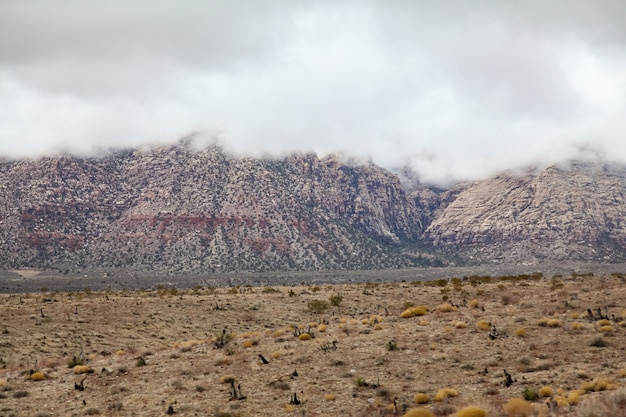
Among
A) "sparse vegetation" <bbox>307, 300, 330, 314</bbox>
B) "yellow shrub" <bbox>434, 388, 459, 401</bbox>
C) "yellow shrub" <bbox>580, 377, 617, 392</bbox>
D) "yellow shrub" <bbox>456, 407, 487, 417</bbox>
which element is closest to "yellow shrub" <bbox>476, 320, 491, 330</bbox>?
"yellow shrub" <bbox>434, 388, 459, 401</bbox>

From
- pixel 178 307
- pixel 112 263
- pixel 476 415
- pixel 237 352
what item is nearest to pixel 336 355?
pixel 237 352

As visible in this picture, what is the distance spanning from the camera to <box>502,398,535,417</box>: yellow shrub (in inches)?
Answer: 504

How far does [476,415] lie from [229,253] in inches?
6989

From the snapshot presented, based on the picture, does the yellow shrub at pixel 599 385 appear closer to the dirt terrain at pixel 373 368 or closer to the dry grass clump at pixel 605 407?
the dirt terrain at pixel 373 368

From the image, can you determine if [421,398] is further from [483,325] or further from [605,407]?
[483,325]

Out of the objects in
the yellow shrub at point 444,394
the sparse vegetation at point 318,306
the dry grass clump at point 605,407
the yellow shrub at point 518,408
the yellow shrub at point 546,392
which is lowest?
the sparse vegetation at point 318,306

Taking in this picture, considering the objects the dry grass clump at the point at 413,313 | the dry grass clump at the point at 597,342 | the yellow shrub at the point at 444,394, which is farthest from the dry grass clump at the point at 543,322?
the yellow shrub at the point at 444,394

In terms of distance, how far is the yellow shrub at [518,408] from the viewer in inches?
504

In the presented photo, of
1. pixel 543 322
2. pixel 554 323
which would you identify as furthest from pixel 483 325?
pixel 554 323

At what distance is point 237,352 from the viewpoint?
24.6 meters

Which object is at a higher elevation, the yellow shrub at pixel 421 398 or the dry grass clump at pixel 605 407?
the dry grass clump at pixel 605 407

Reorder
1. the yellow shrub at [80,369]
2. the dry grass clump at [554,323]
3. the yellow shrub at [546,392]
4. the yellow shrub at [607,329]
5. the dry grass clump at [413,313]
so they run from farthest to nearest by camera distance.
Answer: the dry grass clump at [413,313]
the yellow shrub at [80,369]
the dry grass clump at [554,323]
the yellow shrub at [607,329]
the yellow shrub at [546,392]

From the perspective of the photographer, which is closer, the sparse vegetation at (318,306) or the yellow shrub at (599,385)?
the yellow shrub at (599,385)

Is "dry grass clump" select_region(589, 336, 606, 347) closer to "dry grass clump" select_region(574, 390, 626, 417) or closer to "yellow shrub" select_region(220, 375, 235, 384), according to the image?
"dry grass clump" select_region(574, 390, 626, 417)
